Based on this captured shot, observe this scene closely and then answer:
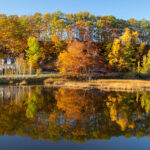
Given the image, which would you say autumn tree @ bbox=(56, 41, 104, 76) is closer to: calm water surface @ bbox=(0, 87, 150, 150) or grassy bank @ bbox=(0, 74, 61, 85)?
grassy bank @ bbox=(0, 74, 61, 85)

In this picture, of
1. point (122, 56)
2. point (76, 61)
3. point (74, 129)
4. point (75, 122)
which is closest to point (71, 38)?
point (122, 56)

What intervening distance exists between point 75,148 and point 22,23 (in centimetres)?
6527

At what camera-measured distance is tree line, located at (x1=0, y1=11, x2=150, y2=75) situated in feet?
183

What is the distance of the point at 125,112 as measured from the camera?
17.1 metres

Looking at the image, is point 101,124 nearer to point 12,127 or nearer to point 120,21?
point 12,127

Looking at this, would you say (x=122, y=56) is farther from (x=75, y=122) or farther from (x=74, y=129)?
(x=74, y=129)

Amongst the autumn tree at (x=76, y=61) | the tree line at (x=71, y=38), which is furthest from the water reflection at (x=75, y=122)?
the tree line at (x=71, y=38)

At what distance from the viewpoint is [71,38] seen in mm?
66188

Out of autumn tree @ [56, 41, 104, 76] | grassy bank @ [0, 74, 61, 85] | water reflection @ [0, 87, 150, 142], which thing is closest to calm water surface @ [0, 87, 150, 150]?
water reflection @ [0, 87, 150, 142]

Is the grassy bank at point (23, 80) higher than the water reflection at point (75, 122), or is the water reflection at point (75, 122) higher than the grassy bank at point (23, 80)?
the grassy bank at point (23, 80)

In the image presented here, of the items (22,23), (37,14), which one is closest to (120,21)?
(37,14)

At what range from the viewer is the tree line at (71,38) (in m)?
55.7

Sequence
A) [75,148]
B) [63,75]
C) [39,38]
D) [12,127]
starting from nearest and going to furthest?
1. [75,148]
2. [12,127]
3. [63,75]
4. [39,38]

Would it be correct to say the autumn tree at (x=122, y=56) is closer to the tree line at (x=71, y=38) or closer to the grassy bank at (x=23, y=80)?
the tree line at (x=71, y=38)
